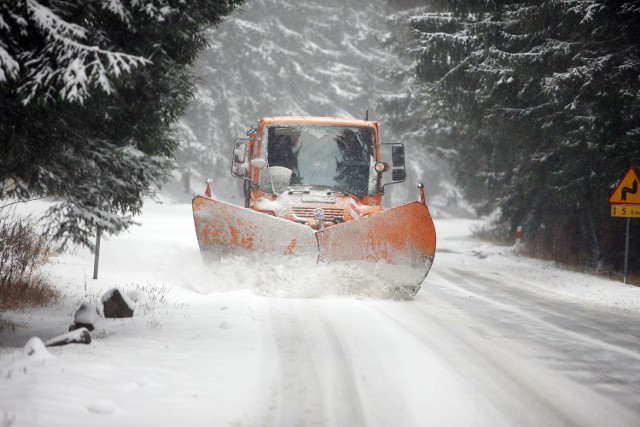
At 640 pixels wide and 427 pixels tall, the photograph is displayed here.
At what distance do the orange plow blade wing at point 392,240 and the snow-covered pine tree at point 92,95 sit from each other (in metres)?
2.80

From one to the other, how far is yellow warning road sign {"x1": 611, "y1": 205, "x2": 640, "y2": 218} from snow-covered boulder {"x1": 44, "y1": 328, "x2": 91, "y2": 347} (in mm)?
10096

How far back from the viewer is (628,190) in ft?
36.1

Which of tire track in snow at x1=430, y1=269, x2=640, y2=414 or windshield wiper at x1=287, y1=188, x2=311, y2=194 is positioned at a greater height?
windshield wiper at x1=287, y1=188, x2=311, y2=194

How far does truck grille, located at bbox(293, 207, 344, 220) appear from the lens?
8750mm

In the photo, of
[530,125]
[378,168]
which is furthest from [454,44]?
[378,168]

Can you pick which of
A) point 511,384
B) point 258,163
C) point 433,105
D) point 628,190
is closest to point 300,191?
point 258,163

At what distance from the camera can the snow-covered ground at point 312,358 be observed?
358cm

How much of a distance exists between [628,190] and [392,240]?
19.0 ft

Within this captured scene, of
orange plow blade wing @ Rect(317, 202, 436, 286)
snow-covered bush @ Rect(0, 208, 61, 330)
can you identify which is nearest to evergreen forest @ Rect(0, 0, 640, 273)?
snow-covered bush @ Rect(0, 208, 61, 330)

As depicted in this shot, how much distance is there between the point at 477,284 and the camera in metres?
10.7

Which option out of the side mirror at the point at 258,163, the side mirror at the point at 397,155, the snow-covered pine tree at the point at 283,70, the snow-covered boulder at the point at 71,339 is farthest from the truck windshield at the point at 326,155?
the snow-covered pine tree at the point at 283,70

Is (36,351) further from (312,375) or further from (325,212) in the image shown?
(325,212)

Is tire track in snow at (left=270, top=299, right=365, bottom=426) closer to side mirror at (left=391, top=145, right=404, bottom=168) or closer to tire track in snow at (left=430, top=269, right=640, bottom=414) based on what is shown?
tire track in snow at (left=430, top=269, right=640, bottom=414)

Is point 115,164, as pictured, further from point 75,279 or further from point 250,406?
point 75,279
